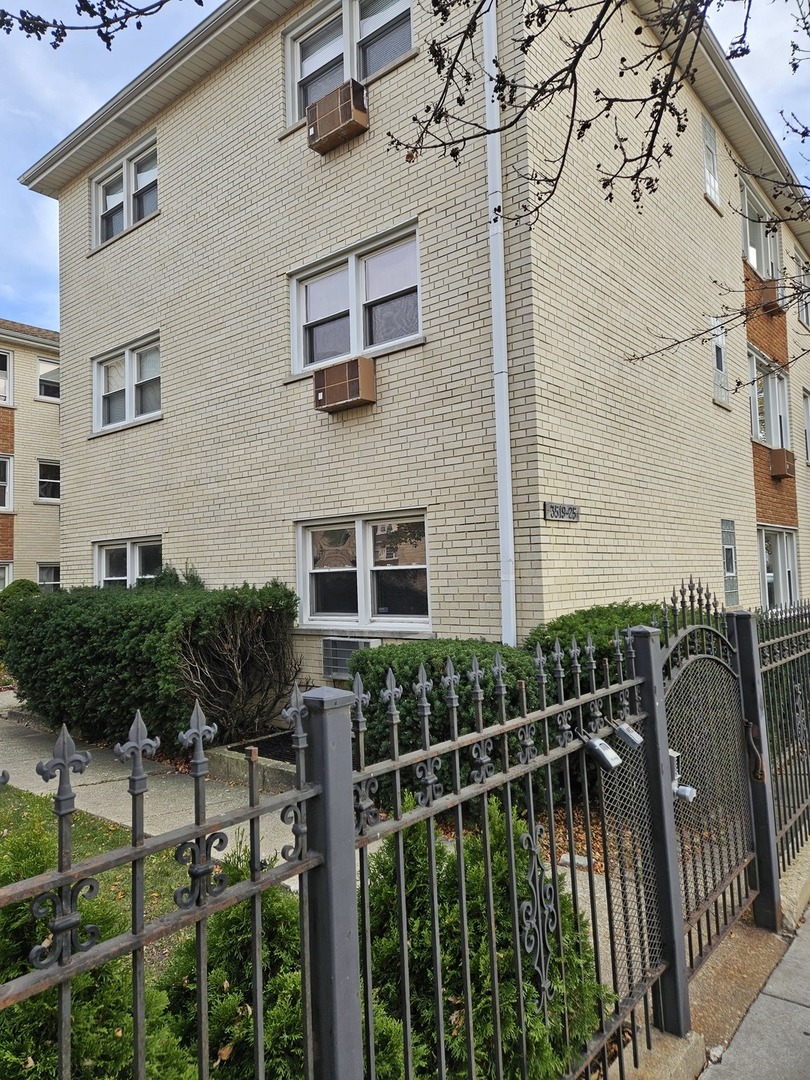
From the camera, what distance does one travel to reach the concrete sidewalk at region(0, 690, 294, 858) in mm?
5617

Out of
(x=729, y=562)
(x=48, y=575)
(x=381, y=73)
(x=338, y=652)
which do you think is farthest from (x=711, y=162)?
(x=48, y=575)

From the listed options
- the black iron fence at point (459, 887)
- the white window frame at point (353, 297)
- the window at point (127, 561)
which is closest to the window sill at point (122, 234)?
the white window frame at point (353, 297)

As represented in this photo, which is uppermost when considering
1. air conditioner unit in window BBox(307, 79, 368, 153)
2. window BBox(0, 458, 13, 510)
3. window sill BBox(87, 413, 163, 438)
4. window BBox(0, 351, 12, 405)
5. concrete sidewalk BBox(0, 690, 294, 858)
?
window BBox(0, 351, 12, 405)

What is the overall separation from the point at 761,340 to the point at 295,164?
9734 mm

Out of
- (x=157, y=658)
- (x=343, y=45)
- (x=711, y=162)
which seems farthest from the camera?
(x=711, y=162)

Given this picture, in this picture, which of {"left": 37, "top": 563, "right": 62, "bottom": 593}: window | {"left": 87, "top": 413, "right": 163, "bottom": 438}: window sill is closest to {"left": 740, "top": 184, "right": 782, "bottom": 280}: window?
{"left": 87, "top": 413, "right": 163, "bottom": 438}: window sill

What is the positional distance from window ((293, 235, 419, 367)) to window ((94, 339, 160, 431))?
10.8 ft

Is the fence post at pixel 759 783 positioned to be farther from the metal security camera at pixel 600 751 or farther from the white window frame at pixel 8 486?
the white window frame at pixel 8 486

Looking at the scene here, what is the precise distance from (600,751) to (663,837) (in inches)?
26.1

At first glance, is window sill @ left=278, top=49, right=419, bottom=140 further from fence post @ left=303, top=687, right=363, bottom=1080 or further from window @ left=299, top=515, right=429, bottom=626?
fence post @ left=303, top=687, right=363, bottom=1080

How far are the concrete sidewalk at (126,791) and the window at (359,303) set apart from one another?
200 inches

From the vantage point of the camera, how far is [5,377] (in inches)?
858

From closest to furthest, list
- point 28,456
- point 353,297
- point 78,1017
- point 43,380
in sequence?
point 78,1017
point 353,297
point 28,456
point 43,380

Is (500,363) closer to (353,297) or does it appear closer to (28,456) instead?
(353,297)
